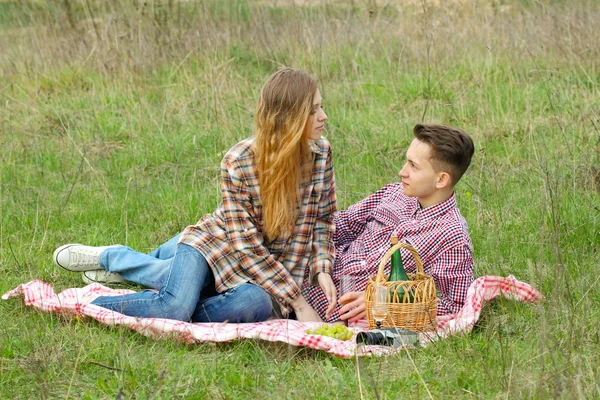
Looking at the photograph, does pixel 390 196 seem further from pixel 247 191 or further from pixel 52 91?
pixel 52 91

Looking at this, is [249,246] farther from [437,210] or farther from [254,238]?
[437,210]

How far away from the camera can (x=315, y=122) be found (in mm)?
3986

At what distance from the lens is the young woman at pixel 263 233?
3.96 meters

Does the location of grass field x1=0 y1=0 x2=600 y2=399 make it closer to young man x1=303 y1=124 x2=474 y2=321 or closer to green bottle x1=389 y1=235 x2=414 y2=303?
young man x1=303 y1=124 x2=474 y2=321

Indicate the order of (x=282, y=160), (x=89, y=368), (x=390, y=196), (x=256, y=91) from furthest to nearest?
1. (x=256, y=91)
2. (x=390, y=196)
3. (x=282, y=160)
4. (x=89, y=368)

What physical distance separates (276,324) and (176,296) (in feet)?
1.64

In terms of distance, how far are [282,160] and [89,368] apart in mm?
1306

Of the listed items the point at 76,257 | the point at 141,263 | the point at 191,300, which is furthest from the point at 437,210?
the point at 76,257

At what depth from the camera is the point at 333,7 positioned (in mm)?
8391

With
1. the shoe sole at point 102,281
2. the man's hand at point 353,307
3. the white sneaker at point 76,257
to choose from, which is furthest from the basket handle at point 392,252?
the white sneaker at point 76,257

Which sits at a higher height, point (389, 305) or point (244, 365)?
point (389, 305)

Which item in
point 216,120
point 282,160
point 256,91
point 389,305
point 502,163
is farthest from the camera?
point 256,91

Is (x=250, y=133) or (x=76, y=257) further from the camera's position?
(x=250, y=133)

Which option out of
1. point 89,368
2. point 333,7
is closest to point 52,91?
point 333,7
